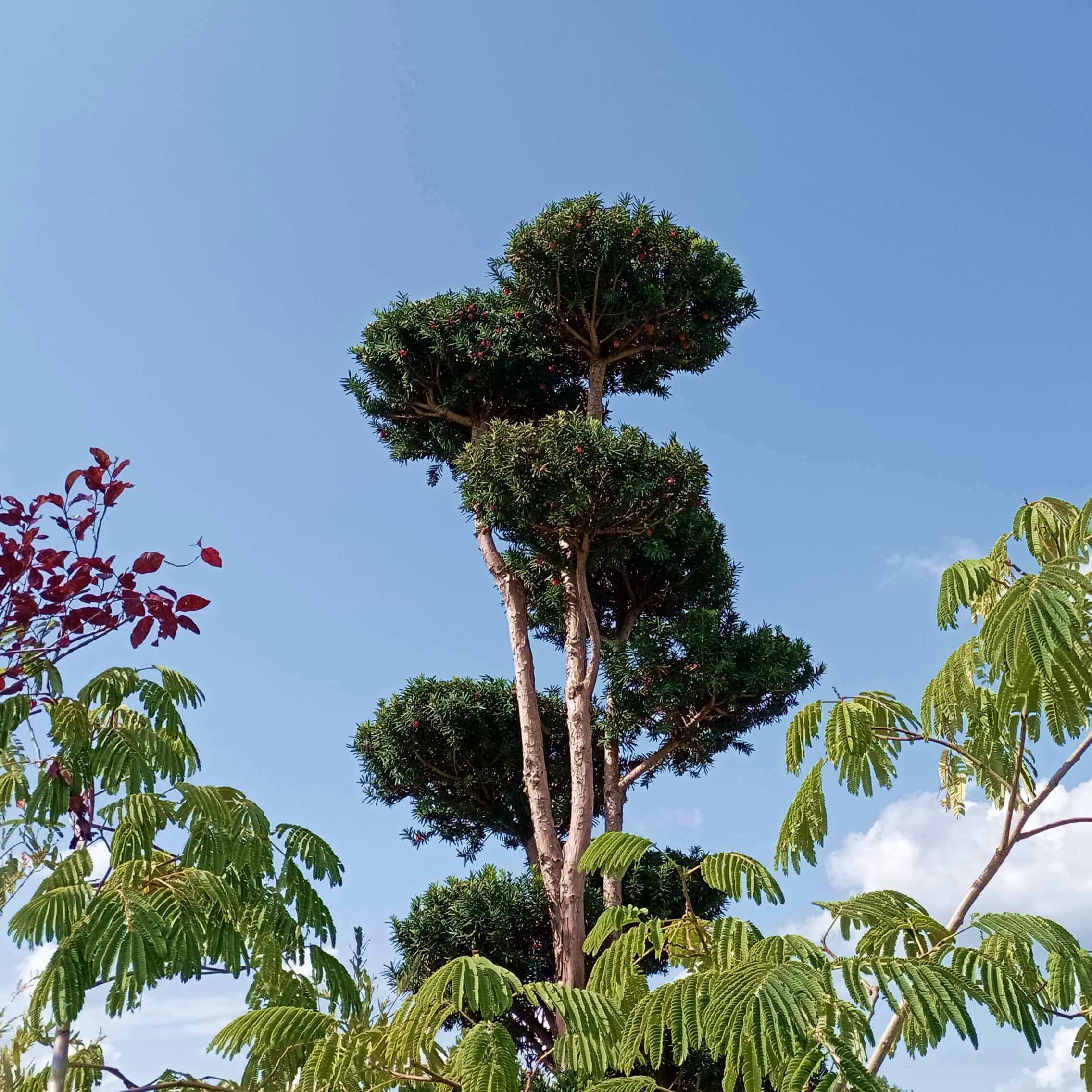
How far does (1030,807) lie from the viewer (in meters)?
2.52

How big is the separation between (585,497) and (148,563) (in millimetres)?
6346

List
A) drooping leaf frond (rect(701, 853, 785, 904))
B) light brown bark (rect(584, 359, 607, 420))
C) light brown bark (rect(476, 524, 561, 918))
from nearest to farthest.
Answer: drooping leaf frond (rect(701, 853, 785, 904)) < light brown bark (rect(476, 524, 561, 918)) < light brown bark (rect(584, 359, 607, 420))

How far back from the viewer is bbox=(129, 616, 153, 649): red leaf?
2928mm

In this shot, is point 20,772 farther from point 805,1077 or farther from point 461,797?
point 461,797

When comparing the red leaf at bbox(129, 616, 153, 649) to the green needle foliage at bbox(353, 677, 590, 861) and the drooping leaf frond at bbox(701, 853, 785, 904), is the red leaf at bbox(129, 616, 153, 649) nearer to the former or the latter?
the drooping leaf frond at bbox(701, 853, 785, 904)

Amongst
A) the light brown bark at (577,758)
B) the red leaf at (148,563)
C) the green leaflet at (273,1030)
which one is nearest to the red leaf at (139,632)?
Result: the red leaf at (148,563)

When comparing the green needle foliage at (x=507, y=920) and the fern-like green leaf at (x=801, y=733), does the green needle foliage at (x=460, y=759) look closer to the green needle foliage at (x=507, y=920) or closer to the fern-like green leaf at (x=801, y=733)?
the green needle foliage at (x=507, y=920)

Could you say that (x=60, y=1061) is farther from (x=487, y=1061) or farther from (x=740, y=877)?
(x=740, y=877)

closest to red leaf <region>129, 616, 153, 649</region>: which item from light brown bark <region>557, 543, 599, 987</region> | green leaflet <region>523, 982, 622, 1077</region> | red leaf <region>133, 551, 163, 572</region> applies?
red leaf <region>133, 551, 163, 572</region>

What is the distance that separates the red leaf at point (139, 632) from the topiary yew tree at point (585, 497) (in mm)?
6189

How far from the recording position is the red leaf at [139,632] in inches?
115

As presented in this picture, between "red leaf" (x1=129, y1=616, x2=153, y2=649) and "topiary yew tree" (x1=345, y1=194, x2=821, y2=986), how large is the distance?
619cm

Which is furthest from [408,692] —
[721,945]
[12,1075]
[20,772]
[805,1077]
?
[805,1077]

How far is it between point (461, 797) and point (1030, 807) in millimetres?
8586
